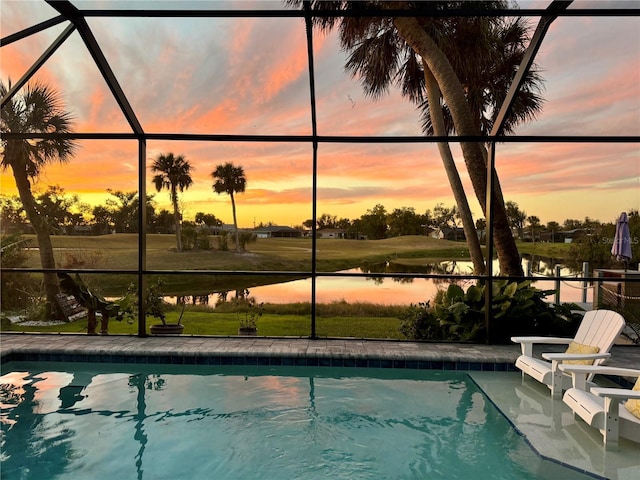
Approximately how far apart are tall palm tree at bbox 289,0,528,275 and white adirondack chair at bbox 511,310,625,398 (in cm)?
206

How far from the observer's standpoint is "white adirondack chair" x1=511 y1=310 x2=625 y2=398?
13.6 ft

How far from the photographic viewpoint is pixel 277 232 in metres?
14.0

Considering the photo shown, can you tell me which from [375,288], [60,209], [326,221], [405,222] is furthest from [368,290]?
[60,209]

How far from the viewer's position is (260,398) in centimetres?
438

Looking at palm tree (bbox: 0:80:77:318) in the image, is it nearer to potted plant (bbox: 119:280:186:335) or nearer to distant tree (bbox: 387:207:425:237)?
potted plant (bbox: 119:280:186:335)

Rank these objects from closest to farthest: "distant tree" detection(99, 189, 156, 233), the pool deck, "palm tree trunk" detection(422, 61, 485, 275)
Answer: the pool deck → "palm tree trunk" detection(422, 61, 485, 275) → "distant tree" detection(99, 189, 156, 233)

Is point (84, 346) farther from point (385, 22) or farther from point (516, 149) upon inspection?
point (516, 149)

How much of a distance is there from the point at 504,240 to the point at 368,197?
692cm

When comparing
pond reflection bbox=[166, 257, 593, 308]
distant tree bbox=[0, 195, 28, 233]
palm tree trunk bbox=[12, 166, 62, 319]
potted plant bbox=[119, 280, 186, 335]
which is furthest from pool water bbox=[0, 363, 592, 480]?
distant tree bbox=[0, 195, 28, 233]

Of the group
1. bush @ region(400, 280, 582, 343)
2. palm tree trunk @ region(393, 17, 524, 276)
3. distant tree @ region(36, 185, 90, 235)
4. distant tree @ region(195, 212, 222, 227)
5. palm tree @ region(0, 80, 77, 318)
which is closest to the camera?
bush @ region(400, 280, 582, 343)

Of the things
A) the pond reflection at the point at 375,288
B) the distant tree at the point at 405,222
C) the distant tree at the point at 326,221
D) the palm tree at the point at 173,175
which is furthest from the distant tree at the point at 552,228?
the palm tree at the point at 173,175

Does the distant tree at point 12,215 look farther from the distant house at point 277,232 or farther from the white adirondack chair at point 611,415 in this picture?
the white adirondack chair at point 611,415

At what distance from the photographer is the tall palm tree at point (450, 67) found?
21.8 ft

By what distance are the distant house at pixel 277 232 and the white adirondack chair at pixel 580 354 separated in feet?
32.1
